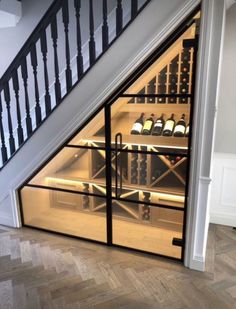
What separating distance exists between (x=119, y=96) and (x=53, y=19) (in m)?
0.86

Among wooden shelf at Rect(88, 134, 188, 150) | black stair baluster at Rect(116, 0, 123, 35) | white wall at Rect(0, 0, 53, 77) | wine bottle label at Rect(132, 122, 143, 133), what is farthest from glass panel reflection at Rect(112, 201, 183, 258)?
white wall at Rect(0, 0, 53, 77)

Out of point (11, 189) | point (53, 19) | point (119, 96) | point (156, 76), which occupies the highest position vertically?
point (53, 19)

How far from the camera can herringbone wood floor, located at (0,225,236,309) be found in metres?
1.99

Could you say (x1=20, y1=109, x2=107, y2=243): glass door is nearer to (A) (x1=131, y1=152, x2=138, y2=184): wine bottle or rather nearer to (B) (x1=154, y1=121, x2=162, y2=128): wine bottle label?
(A) (x1=131, y1=152, x2=138, y2=184): wine bottle

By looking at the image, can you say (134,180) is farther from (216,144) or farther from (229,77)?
(229,77)

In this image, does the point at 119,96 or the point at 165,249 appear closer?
the point at 119,96

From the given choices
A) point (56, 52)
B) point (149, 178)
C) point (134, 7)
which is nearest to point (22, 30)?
point (56, 52)

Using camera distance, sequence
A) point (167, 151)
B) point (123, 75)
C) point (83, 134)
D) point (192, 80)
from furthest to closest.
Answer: point (83, 134) < point (167, 151) < point (123, 75) < point (192, 80)

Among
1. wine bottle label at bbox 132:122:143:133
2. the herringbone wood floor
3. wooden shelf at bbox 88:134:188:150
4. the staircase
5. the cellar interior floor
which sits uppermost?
the staircase

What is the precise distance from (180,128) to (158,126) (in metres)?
0.22

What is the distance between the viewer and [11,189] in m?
2.89

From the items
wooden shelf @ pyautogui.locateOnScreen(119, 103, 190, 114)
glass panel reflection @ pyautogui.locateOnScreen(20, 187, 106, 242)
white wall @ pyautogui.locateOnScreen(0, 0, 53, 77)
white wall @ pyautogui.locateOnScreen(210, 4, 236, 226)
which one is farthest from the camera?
white wall @ pyautogui.locateOnScreen(0, 0, 53, 77)

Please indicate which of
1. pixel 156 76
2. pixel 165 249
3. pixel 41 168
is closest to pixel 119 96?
pixel 156 76

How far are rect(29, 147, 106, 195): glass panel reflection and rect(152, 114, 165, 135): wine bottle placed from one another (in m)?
0.53
